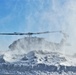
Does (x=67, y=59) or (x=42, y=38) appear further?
(x=42, y=38)

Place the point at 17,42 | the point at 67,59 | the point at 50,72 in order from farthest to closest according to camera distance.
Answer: the point at 17,42, the point at 67,59, the point at 50,72

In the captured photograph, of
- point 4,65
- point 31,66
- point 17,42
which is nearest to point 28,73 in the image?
point 31,66

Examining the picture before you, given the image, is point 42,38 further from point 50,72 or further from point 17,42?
point 50,72

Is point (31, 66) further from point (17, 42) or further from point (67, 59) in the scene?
point (17, 42)

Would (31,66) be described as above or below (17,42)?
below

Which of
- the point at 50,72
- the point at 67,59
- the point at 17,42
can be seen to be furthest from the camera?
the point at 17,42

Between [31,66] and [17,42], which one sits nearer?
[31,66]

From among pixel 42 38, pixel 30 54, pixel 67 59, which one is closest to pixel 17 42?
pixel 42 38

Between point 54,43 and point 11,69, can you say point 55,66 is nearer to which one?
point 11,69

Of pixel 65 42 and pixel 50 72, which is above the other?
pixel 65 42
